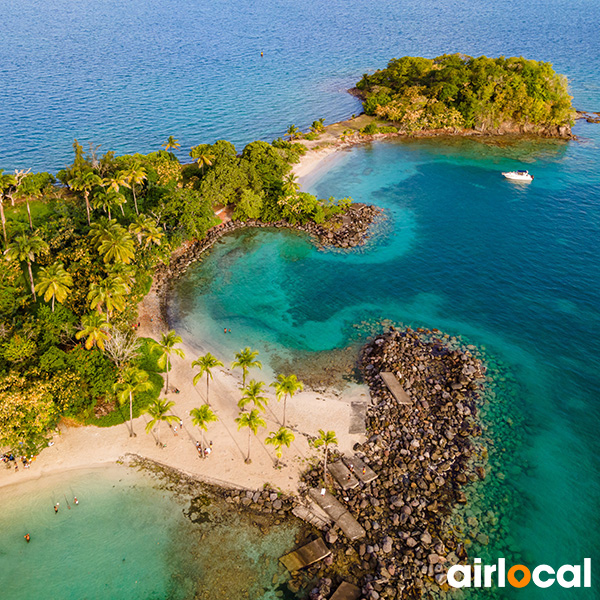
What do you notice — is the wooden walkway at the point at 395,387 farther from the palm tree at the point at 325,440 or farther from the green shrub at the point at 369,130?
the green shrub at the point at 369,130

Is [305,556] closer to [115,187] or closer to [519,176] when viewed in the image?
[115,187]

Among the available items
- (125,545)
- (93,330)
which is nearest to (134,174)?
(93,330)

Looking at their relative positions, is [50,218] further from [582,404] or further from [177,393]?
[582,404]

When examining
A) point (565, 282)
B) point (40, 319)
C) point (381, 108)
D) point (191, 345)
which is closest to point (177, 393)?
point (191, 345)

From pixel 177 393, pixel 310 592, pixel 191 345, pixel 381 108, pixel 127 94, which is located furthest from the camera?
pixel 127 94

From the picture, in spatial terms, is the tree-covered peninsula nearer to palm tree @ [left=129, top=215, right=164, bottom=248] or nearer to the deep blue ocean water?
palm tree @ [left=129, top=215, right=164, bottom=248]

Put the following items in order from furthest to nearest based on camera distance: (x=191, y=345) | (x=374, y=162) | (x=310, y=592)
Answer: (x=374, y=162)
(x=191, y=345)
(x=310, y=592)
